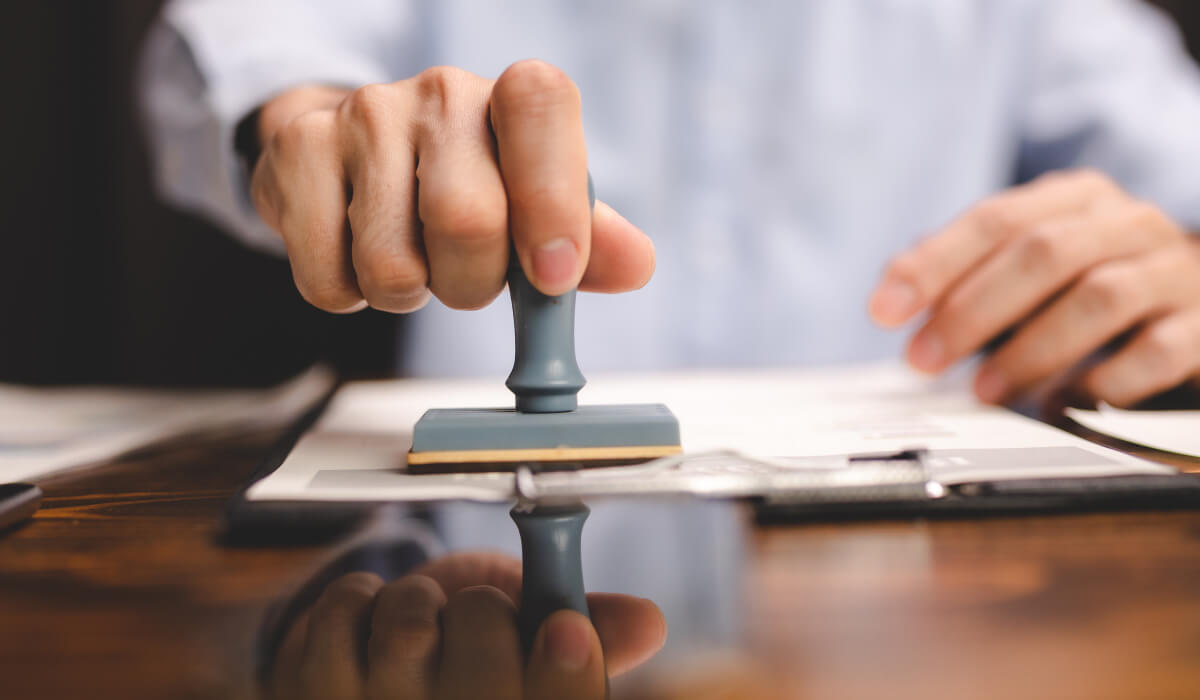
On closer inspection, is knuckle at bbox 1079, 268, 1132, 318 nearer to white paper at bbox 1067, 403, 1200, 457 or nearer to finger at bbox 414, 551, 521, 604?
white paper at bbox 1067, 403, 1200, 457

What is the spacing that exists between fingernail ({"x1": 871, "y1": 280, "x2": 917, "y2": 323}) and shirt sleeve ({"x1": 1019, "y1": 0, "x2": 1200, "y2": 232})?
571mm

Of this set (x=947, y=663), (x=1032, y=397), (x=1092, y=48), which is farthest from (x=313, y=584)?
(x=1092, y=48)

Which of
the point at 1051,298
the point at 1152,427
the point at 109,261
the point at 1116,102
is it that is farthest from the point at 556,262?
the point at 109,261

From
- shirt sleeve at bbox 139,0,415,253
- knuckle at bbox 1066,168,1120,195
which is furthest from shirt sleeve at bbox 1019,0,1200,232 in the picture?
shirt sleeve at bbox 139,0,415,253

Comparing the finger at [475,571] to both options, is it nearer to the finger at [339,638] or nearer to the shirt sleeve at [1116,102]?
the finger at [339,638]

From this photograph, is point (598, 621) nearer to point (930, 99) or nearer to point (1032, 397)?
point (1032, 397)

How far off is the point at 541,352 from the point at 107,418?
0.38 m

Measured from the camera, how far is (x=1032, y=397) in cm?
61

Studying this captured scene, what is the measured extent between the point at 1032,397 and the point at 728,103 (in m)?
0.54

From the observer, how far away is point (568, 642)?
202mm

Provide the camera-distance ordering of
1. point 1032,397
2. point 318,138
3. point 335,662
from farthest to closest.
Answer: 1. point 1032,397
2. point 318,138
3. point 335,662

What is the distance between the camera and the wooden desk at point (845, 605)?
184mm

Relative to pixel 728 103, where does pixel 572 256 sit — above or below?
below

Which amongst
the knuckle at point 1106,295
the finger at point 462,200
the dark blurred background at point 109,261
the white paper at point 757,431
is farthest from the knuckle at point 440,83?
the dark blurred background at point 109,261
